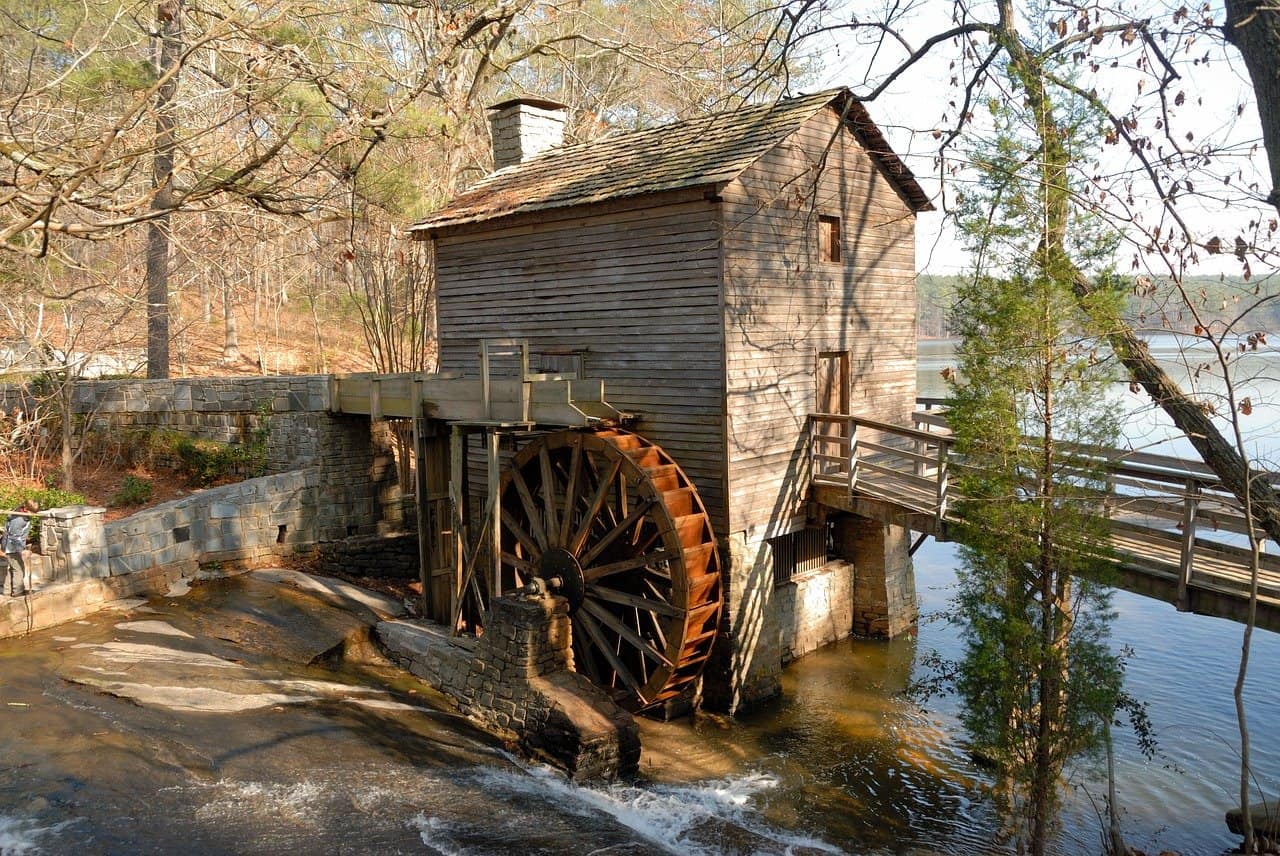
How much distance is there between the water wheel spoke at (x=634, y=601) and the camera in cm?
1019

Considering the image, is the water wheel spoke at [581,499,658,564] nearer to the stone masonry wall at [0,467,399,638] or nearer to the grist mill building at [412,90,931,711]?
the grist mill building at [412,90,931,711]

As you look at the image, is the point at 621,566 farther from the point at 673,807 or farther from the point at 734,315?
the point at 734,315

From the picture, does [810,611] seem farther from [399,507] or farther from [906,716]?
[399,507]

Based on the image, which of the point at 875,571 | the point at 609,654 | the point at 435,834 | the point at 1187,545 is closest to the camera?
the point at 435,834

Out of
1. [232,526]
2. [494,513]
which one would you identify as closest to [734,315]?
[494,513]

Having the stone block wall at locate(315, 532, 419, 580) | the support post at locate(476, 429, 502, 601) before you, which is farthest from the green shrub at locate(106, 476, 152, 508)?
the support post at locate(476, 429, 502, 601)

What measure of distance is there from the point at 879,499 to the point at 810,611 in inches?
97.5

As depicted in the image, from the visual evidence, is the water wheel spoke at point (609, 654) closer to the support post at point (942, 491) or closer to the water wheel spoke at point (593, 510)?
the water wheel spoke at point (593, 510)

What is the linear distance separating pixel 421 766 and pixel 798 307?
6966 mm

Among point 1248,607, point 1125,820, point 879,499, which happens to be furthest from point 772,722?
point 1248,607

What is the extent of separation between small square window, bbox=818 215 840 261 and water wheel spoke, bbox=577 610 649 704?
5.56 meters

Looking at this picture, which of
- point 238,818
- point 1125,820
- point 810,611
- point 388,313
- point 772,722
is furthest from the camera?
point 388,313

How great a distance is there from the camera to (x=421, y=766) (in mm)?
8289

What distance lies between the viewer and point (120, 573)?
11.3m
